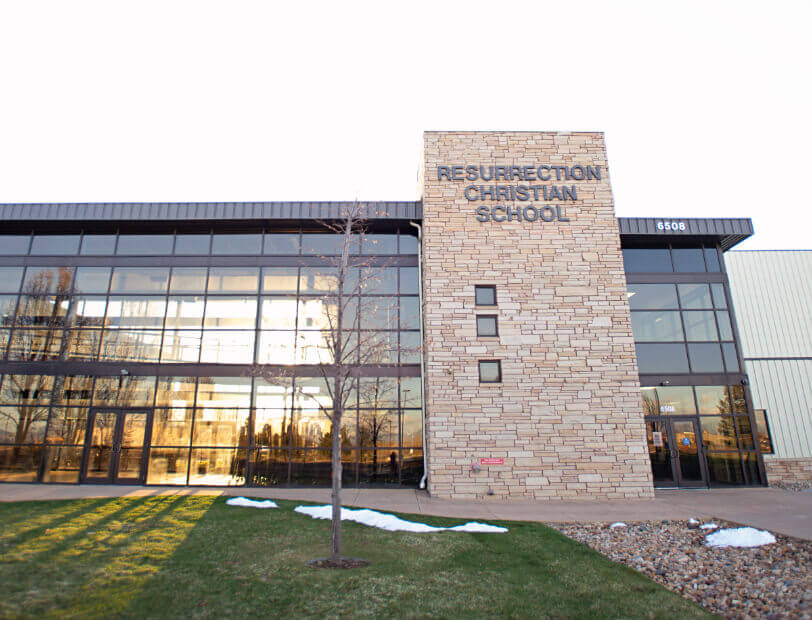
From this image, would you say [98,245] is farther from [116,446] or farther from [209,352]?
[116,446]

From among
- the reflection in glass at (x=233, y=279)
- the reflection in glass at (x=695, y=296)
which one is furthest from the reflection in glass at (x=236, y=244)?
the reflection in glass at (x=695, y=296)

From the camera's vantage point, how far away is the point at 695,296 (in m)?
16.2

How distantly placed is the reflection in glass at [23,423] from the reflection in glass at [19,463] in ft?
0.88

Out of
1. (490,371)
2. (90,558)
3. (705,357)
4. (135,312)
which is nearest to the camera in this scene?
(90,558)

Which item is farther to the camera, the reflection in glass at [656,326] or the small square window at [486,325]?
the reflection in glass at [656,326]

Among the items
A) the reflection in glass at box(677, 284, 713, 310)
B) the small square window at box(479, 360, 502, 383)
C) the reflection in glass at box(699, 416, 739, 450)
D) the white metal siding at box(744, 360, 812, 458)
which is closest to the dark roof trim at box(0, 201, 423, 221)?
the small square window at box(479, 360, 502, 383)

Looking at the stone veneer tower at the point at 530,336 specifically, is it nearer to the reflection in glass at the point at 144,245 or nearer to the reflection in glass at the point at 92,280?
the reflection in glass at the point at 144,245

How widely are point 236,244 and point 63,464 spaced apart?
27.9 feet

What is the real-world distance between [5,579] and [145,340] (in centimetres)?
1013

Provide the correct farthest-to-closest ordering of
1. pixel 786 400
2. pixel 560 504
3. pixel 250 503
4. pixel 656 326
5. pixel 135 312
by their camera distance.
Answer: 1. pixel 786 400
2. pixel 656 326
3. pixel 135 312
4. pixel 560 504
5. pixel 250 503

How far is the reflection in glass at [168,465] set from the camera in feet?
46.0

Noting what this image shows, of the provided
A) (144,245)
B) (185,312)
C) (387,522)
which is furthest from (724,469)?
(144,245)

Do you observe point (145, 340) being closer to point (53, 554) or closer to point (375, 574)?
point (53, 554)

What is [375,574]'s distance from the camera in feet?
21.2
